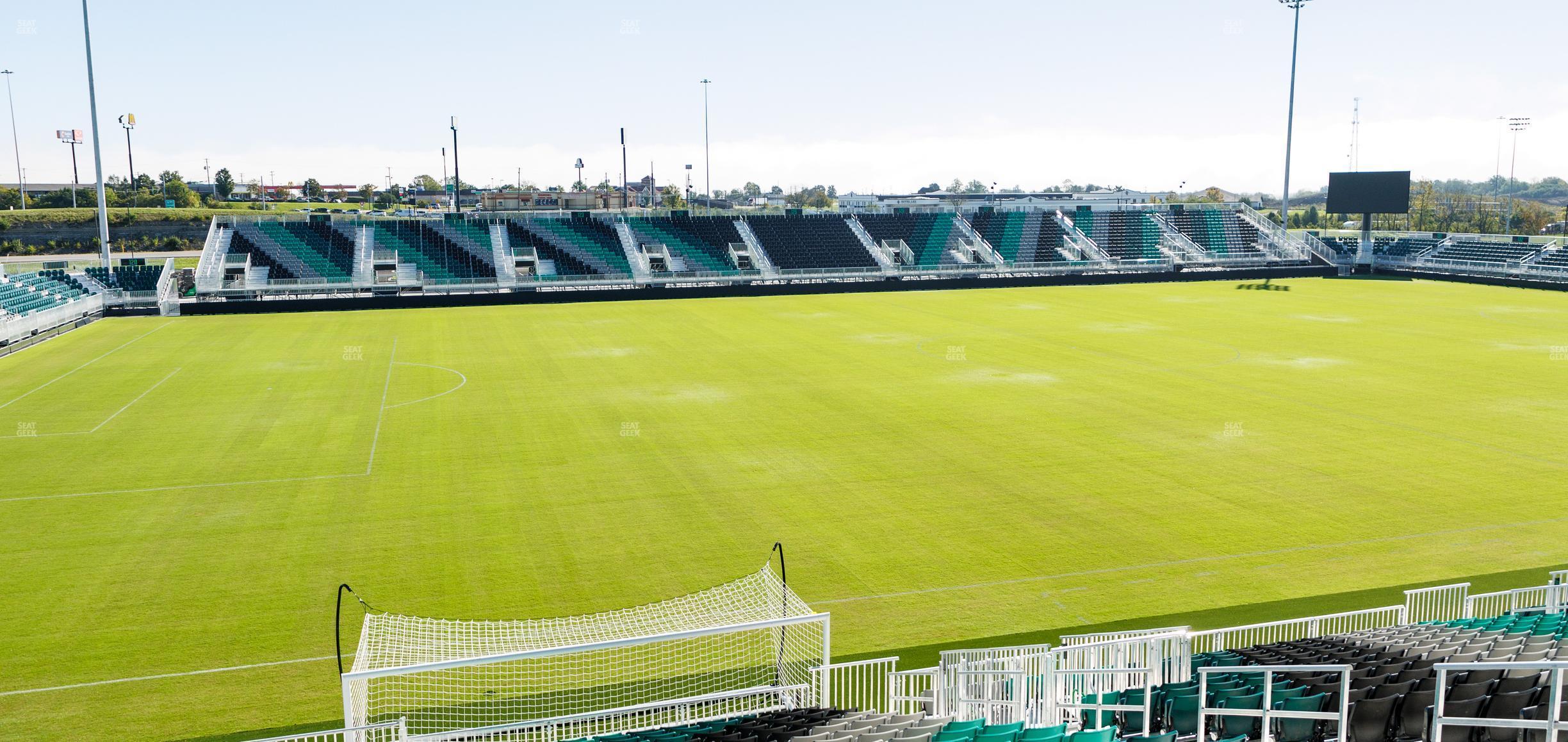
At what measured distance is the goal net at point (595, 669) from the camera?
11273mm

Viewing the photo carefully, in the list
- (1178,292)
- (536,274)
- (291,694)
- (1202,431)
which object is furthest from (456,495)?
(1178,292)

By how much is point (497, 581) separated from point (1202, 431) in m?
16.7

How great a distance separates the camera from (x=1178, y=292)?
60.7 metres

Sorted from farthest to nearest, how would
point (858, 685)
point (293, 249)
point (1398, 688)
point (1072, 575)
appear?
point (293, 249), point (1072, 575), point (858, 685), point (1398, 688)

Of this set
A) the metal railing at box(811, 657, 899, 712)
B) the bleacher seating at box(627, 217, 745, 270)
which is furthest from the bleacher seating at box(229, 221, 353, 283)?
the metal railing at box(811, 657, 899, 712)

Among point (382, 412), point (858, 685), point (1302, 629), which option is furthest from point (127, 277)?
point (1302, 629)

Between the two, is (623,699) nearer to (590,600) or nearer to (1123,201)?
(590,600)

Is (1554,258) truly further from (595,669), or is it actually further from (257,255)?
(257,255)

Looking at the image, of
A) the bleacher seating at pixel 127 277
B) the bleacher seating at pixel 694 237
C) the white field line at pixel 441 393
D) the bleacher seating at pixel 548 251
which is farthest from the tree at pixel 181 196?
the white field line at pixel 441 393

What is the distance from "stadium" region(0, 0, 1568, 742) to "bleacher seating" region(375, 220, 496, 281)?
15291 mm

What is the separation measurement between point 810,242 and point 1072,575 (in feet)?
189

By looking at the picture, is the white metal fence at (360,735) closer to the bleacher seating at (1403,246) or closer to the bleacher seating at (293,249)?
the bleacher seating at (293,249)

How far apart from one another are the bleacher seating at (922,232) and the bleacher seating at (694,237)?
33.8 feet

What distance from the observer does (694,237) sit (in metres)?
70.9
